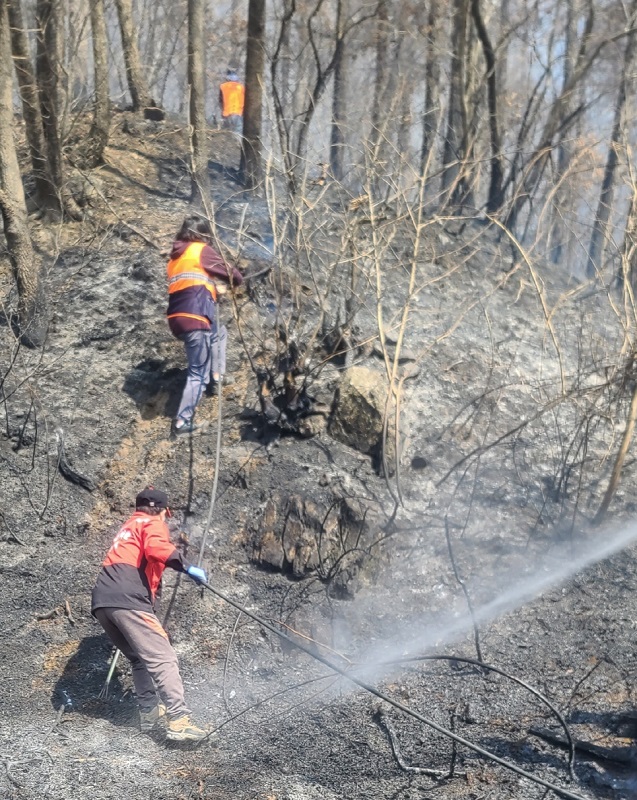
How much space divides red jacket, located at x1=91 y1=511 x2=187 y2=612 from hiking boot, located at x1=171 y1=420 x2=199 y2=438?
86.0 inches

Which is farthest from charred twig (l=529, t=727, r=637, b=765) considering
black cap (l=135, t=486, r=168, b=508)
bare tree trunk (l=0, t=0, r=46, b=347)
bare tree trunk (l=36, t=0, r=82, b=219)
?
bare tree trunk (l=36, t=0, r=82, b=219)

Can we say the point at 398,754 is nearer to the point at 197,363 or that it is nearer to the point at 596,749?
the point at 596,749

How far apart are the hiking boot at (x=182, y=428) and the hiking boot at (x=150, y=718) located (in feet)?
9.17

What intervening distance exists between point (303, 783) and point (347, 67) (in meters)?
13.9

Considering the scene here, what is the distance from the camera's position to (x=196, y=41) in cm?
973

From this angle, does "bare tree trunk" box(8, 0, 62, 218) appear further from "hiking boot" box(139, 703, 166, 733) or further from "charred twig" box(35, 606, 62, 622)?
"hiking boot" box(139, 703, 166, 733)

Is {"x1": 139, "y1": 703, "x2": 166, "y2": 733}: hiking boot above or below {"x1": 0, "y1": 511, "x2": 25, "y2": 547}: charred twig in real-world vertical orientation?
below

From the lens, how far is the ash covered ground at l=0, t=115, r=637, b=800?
4.62m

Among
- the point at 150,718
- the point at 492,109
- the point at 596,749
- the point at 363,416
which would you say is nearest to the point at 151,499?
the point at 150,718

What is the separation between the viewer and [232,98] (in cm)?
1299

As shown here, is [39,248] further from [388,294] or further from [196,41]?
[388,294]

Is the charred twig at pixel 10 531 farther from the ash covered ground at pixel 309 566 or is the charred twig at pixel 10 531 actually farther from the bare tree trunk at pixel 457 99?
the bare tree trunk at pixel 457 99

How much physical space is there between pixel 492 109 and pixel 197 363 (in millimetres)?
6250

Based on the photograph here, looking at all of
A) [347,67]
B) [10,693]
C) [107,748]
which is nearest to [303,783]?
[107,748]
